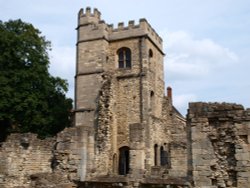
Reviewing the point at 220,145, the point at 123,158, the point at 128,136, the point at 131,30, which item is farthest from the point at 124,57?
the point at 220,145

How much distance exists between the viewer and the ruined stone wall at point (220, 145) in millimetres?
10711

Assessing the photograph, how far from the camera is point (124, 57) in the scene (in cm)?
3259

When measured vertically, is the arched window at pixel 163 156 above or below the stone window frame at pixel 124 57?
below

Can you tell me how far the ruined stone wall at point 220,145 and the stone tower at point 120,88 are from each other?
17.1m

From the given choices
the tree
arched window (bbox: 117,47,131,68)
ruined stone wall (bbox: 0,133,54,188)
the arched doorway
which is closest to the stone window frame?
arched window (bbox: 117,47,131,68)

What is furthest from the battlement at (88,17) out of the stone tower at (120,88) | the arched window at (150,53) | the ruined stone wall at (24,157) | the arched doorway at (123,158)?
the ruined stone wall at (24,157)

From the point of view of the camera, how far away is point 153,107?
32469 millimetres

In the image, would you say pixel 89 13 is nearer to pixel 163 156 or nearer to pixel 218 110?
pixel 163 156

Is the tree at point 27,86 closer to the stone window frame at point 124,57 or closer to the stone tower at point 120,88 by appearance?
the stone tower at point 120,88

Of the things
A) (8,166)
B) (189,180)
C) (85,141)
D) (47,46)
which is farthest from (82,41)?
(189,180)

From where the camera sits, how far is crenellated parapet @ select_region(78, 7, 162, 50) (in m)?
32.2

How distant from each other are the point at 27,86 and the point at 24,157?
33.1 ft

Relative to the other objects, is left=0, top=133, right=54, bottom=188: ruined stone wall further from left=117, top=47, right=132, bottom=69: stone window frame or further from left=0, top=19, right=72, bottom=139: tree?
left=117, top=47, right=132, bottom=69: stone window frame

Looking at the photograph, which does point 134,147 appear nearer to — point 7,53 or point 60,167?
point 60,167
